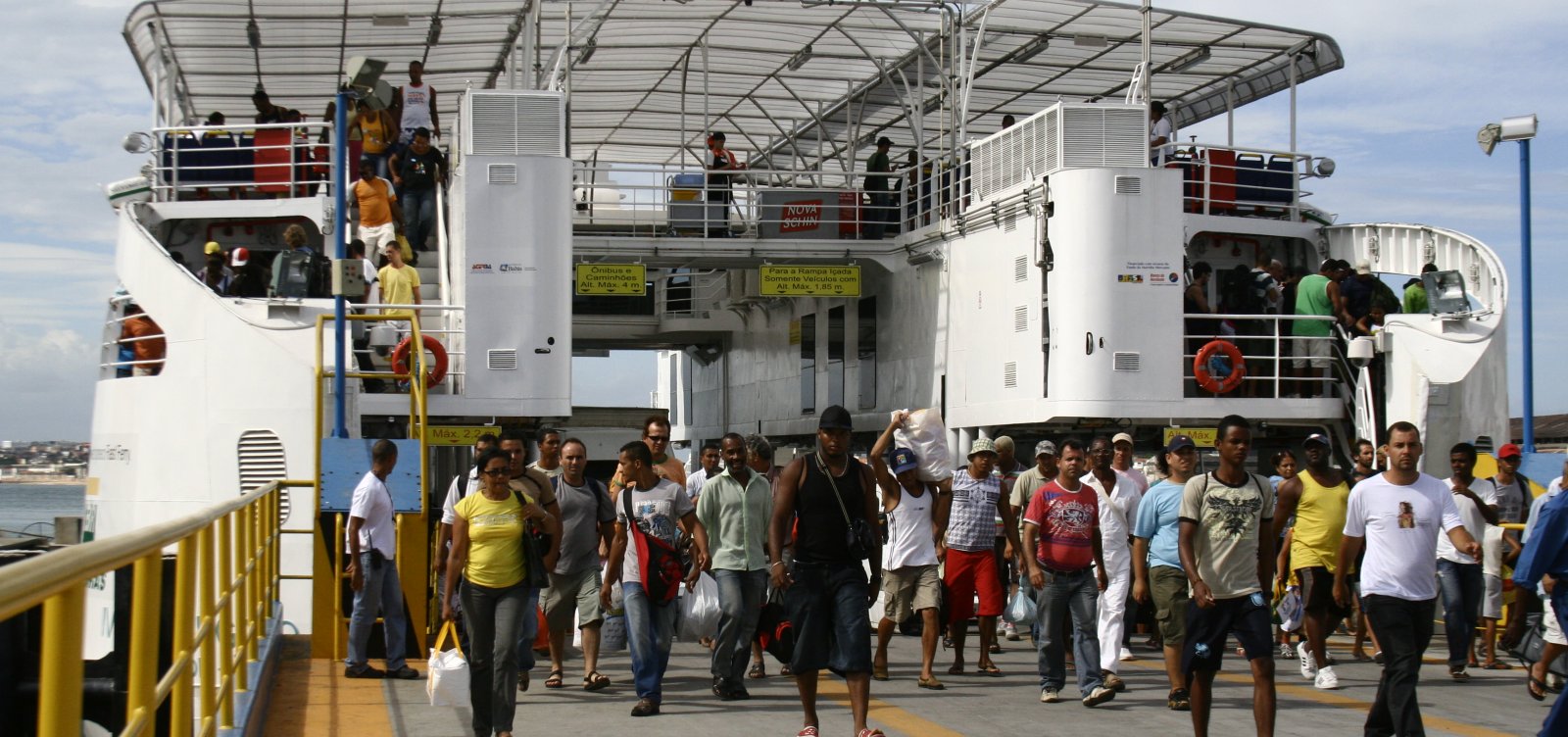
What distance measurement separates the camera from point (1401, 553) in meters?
7.73

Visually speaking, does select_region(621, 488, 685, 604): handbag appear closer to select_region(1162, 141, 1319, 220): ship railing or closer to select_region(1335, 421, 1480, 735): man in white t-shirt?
select_region(1335, 421, 1480, 735): man in white t-shirt

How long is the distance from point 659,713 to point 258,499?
104 inches

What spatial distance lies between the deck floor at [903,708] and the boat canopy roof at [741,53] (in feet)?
30.2

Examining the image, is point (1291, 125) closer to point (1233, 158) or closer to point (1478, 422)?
point (1233, 158)

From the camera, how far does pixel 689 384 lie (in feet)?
119

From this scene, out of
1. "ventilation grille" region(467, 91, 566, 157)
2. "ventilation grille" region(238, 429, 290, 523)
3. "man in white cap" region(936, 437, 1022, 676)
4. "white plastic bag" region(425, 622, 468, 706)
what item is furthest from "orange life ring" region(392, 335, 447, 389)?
"white plastic bag" region(425, 622, 468, 706)

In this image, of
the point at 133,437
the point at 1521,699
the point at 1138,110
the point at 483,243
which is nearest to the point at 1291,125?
the point at 1138,110

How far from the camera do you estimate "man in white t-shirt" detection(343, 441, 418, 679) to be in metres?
10.1

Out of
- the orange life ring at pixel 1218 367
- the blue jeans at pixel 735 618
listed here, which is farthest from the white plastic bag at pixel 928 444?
the orange life ring at pixel 1218 367

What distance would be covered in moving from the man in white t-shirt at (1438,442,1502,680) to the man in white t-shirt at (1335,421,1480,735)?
11.1 feet

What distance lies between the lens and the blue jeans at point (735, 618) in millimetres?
9742

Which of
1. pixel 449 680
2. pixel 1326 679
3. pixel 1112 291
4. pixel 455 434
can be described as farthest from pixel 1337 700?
pixel 455 434

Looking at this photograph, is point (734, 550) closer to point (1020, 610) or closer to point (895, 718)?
point (895, 718)

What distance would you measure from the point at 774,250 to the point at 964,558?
10.7 metres
